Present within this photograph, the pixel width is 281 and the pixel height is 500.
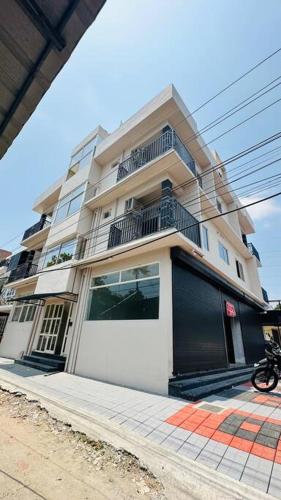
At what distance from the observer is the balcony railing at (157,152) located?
824 centimetres

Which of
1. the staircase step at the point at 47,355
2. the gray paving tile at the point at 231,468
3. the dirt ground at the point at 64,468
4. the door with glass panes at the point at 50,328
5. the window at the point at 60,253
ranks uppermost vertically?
the window at the point at 60,253

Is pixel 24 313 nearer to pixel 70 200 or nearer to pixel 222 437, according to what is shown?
pixel 70 200

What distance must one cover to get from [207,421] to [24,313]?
1161cm

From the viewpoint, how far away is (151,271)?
7184mm

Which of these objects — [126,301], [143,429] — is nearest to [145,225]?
[126,301]

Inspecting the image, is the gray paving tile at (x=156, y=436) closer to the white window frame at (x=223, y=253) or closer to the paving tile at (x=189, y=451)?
→ the paving tile at (x=189, y=451)

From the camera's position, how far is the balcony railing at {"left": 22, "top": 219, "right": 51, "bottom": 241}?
15508 mm

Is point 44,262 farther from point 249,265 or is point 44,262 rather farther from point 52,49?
point 249,265

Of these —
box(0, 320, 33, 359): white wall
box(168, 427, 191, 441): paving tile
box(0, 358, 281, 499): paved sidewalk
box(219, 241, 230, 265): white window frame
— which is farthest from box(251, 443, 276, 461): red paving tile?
box(0, 320, 33, 359): white wall

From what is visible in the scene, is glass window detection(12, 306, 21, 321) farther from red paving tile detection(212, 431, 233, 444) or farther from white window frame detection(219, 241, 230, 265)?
red paving tile detection(212, 431, 233, 444)

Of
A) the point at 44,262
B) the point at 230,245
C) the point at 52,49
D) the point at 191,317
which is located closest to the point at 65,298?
the point at 44,262

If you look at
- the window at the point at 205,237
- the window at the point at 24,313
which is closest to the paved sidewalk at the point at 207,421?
the window at the point at 205,237

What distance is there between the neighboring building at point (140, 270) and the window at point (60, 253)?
67 millimetres

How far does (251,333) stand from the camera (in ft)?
45.2
